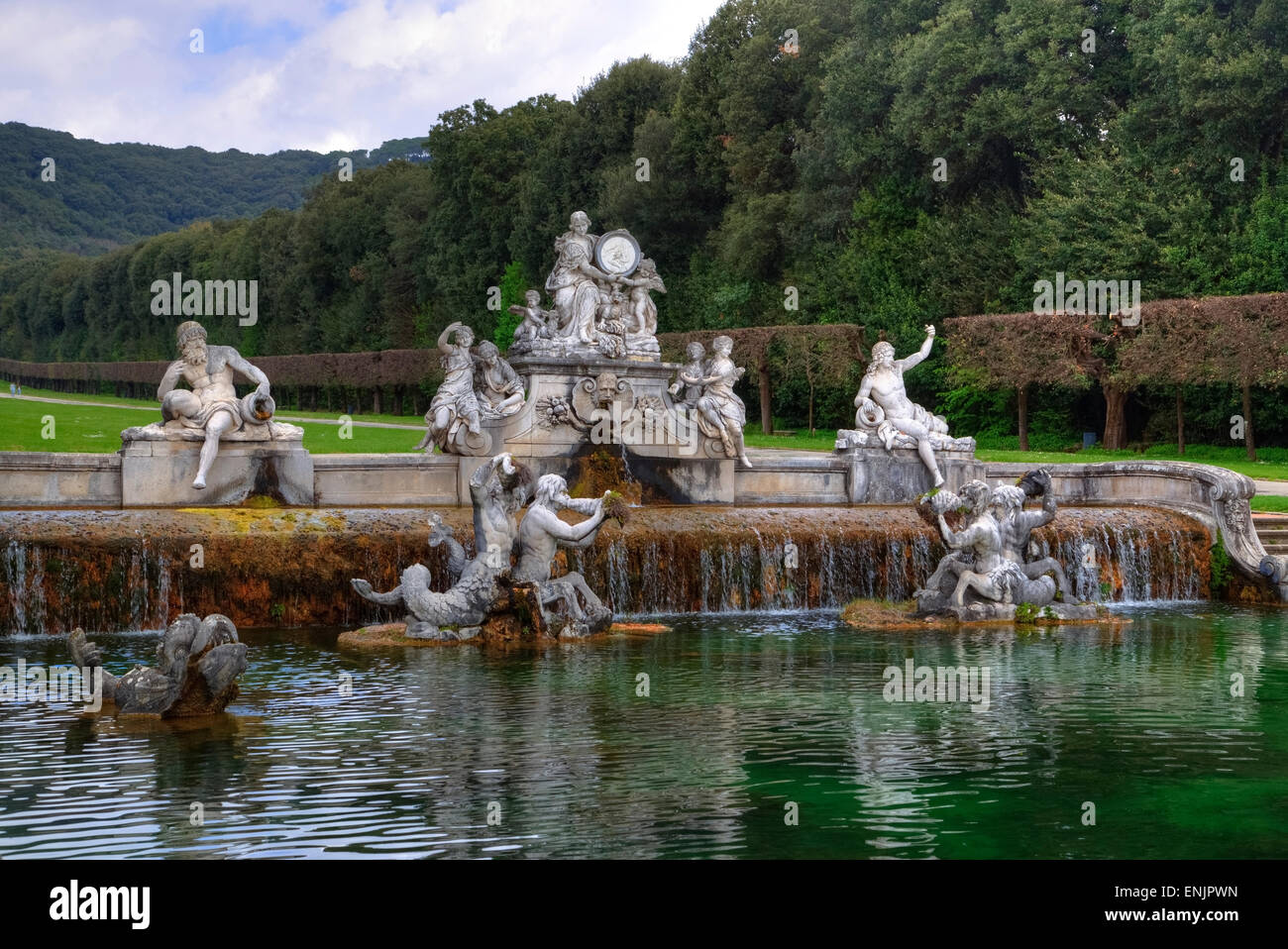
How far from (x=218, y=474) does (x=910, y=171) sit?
99.2ft

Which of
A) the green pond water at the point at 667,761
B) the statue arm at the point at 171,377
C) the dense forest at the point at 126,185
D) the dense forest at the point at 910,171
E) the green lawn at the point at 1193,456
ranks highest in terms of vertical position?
the dense forest at the point at 126,185

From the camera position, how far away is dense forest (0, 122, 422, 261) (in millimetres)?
132875

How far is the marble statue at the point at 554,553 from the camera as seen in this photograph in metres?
14.5

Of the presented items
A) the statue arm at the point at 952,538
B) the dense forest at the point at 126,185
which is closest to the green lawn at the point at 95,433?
the statue arm at the point at 952,538

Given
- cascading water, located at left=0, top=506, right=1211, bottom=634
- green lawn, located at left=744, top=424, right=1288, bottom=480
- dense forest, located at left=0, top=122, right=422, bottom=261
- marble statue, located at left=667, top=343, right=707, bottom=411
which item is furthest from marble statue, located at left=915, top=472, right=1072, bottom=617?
dense forest, located at left=0, top=122, right=422, bottom=261

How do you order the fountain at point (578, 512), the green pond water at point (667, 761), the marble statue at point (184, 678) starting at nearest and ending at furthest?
the green pond water at point (667, 761), the marble statue at point (184, 678), the fountain at point (578, 512)

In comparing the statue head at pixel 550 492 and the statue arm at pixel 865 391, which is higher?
the statue arm at pixel 865 391

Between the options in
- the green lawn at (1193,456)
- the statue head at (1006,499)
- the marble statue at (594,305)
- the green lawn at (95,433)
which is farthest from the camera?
the green lawn at (1193,456)

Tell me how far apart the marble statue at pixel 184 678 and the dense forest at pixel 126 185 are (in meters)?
119

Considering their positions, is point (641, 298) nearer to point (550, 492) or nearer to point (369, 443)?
point (550, 492)

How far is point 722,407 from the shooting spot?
2006 centimetres

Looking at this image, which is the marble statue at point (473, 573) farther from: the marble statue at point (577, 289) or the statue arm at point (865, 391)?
the statue arm at point (865, 391)

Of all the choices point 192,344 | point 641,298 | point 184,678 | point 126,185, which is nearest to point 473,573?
point 184,678

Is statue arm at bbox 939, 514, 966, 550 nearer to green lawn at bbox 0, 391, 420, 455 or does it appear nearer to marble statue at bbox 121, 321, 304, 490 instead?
marble statue at bbox 121, 321, 304, 490
